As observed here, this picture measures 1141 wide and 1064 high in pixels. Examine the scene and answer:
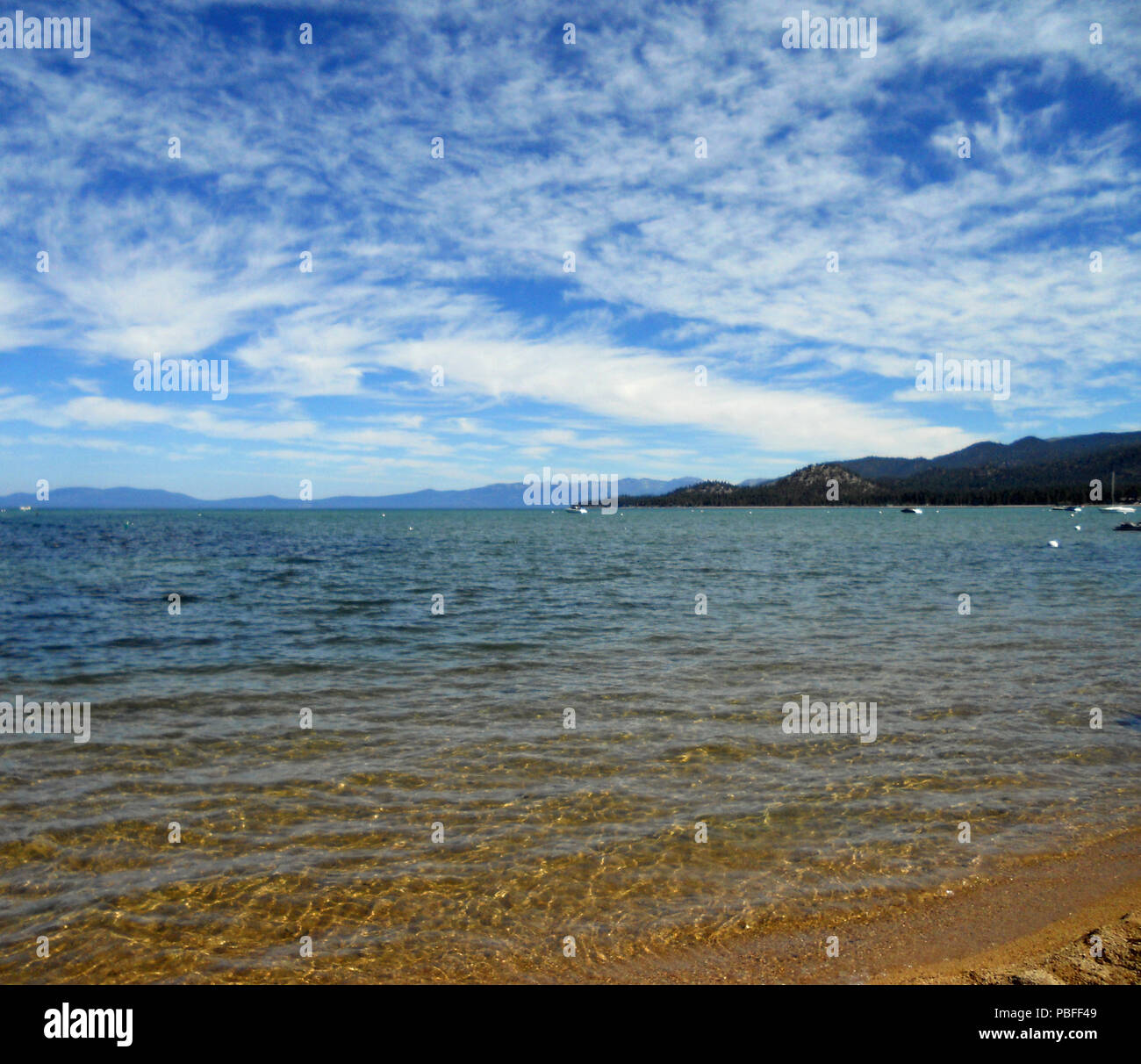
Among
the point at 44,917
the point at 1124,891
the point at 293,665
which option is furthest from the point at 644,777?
the point at 293,665

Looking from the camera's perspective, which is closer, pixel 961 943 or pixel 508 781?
pixel 961 943

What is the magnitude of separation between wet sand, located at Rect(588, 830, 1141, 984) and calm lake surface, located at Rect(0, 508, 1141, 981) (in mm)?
373

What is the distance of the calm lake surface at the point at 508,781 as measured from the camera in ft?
23.8

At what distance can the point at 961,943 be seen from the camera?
6691mm

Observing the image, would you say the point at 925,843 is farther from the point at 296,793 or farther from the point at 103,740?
the point at 103,740

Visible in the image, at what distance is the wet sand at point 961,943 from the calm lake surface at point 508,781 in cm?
37

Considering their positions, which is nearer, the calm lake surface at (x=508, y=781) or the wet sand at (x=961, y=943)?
the wet sand at (x=961, y=943)

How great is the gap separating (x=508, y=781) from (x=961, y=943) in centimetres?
627

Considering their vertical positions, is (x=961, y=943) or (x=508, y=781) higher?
(x=508, y=781)

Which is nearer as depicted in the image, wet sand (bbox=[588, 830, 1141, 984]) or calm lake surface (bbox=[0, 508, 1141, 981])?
wet sand (bbox=[588, 830, 1141, 984])

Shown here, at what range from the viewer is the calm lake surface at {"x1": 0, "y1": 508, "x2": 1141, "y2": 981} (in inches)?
286

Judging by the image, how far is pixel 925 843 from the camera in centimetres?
879
